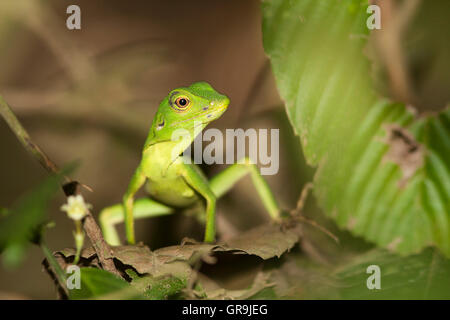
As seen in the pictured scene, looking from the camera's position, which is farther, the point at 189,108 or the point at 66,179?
the point at 189,108

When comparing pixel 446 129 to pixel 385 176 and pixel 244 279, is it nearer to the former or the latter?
pixel 385 176

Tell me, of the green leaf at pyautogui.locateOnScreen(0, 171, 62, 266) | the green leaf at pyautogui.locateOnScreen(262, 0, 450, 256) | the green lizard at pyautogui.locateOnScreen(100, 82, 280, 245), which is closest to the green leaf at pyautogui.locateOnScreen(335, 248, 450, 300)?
the green leaf at pyautogui.locateOnScreen(262, 0, 450, 256)

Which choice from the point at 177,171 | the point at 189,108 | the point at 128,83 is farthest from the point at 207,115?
the point at 128,83

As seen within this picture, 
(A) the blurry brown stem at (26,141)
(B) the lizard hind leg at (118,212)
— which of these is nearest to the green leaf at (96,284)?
(A) the blurry brown stem at (26,141)

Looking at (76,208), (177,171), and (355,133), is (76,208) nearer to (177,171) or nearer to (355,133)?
(177,171)

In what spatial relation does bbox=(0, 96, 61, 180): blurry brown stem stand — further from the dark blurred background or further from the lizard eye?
the dark blurred background
